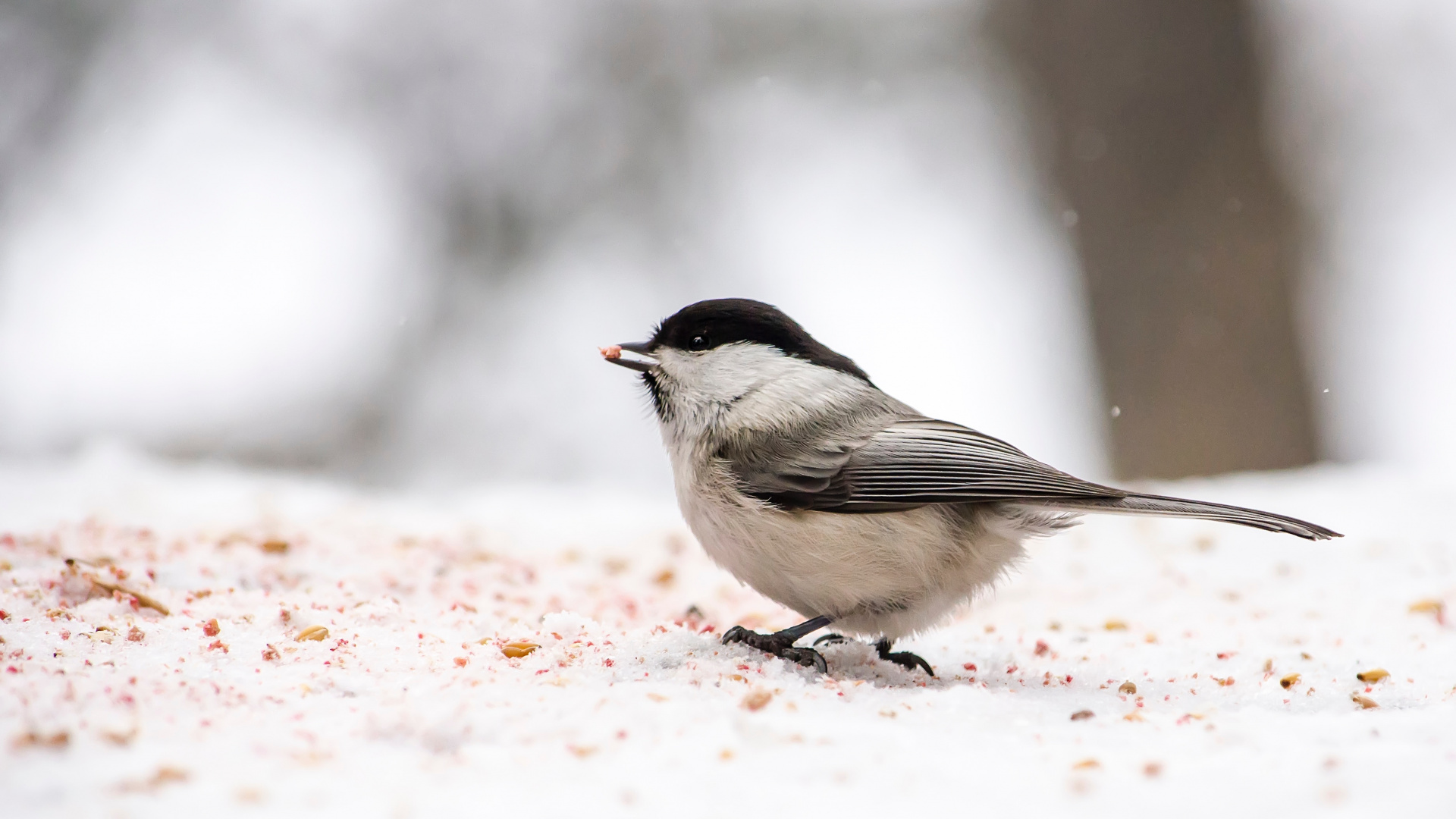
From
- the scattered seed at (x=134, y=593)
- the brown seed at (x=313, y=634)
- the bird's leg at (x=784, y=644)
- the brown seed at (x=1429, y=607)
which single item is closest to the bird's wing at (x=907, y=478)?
the bird's leg at (x=784, y=644)

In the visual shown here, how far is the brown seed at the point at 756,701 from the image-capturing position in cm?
129

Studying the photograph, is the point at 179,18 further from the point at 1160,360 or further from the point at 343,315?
the point at 1160,360

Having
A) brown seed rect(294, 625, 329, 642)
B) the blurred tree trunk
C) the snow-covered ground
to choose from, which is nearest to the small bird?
the snow-covered ground

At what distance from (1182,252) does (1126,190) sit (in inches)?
13.5

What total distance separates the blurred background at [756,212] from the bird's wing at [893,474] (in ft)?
5.08

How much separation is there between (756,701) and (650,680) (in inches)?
8.8

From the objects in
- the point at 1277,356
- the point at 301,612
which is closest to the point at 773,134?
the point at 1277,356

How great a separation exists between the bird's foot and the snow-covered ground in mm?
42

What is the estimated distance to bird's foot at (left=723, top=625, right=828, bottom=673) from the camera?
66.1 inches

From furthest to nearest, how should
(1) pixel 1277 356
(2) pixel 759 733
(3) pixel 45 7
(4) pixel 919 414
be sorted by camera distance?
1. (3) pixel 45 7
2. (1) pixel 1277 356
3. (4) pixel 919 414
4. (2) pixel 759 733

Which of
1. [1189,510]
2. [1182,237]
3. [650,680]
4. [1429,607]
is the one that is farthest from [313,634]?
[1182,237]

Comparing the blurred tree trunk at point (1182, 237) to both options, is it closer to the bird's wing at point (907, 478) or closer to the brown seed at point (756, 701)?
the bird's wing at point (907, 478)

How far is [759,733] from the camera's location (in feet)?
3.88

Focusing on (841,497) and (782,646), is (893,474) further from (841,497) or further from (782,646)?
(782,646)
